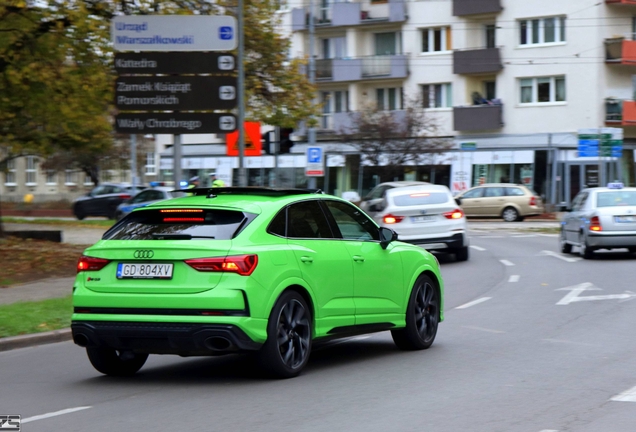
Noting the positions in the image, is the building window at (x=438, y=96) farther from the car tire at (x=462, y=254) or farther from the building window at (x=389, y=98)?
the car tire at (x=462, y=254)

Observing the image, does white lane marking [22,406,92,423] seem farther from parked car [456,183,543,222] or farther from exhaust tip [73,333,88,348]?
parked car [456,183,543,222]

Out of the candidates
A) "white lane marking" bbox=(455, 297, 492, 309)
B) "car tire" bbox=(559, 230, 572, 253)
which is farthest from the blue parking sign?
"white lane marking" bbox=(455, 297, 492, 309)

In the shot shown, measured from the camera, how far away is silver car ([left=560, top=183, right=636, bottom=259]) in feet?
70.1

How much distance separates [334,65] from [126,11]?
37418 mm

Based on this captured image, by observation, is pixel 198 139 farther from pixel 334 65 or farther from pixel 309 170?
pixel 309 170

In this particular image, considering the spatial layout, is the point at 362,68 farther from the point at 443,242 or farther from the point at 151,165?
the point at 443,242

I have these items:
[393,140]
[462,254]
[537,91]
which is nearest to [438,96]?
[537,91]

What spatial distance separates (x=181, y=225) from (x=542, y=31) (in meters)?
45.7

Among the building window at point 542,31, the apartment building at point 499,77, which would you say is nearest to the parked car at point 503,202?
the apartment building at point 499,77

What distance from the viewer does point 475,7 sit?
52.8 metres

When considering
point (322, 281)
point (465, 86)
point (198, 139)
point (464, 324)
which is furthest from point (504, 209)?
point (322, 281)

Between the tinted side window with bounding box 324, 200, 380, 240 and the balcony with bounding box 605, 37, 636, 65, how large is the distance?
4199 cm

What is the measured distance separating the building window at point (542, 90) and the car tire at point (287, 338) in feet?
146

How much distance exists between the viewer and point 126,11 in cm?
2095
